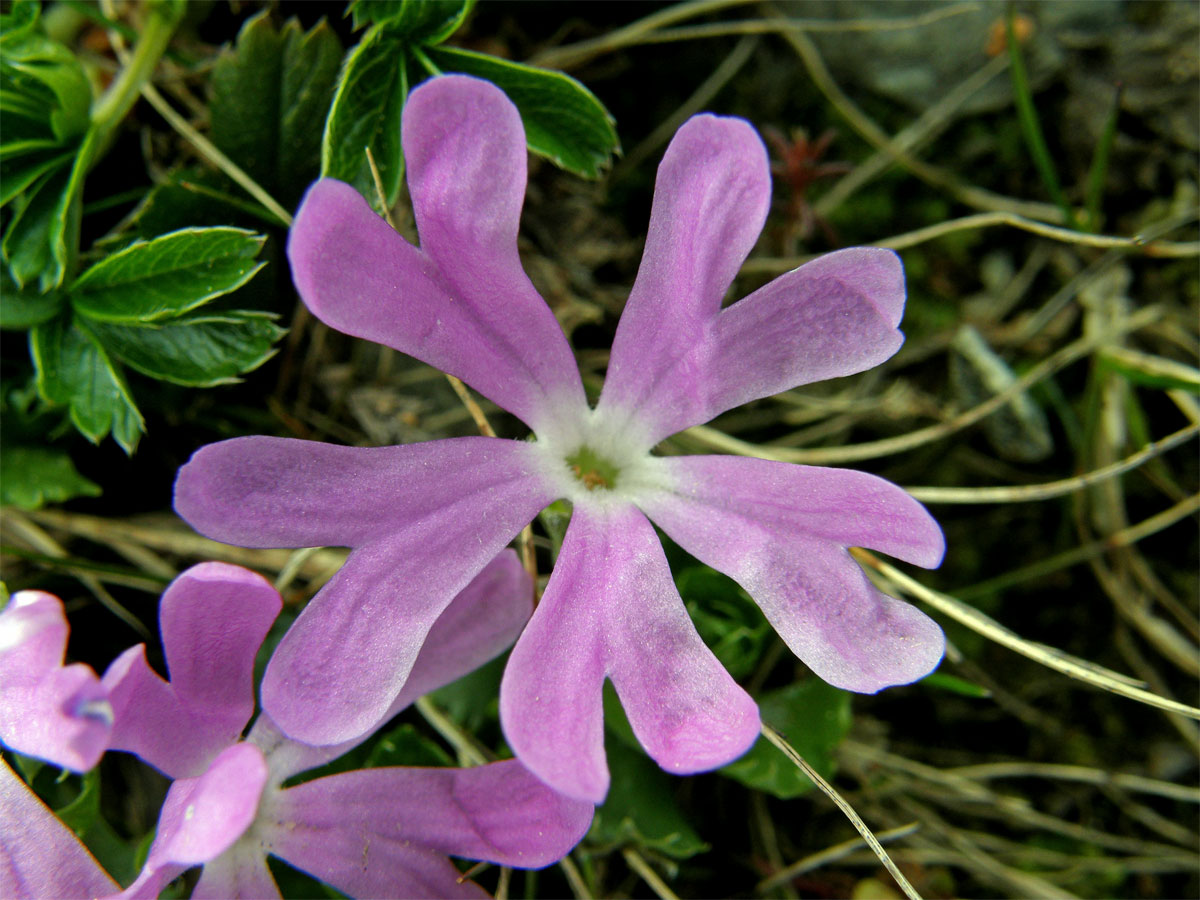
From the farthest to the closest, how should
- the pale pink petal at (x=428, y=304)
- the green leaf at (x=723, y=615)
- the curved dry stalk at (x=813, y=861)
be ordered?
the curved dry stalk at (x=813, y=861)
the green leaf at (x=723, y=615)
the pale pink petal at (x=428, y=304)

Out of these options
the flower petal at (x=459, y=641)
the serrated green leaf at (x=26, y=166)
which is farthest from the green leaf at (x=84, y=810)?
the serrated green leaf at (x=26, y=166)

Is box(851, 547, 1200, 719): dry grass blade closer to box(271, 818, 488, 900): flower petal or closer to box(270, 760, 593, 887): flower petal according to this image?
box(270, 760, 593, 887): flower petal

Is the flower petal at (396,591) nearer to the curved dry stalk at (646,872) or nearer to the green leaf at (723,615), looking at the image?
the green leaf at (723,615)

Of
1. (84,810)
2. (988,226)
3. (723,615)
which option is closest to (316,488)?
(84,810)

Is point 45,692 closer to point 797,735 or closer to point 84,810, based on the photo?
point 84,810

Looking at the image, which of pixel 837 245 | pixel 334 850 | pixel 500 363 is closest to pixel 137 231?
pixel 500 363
